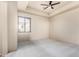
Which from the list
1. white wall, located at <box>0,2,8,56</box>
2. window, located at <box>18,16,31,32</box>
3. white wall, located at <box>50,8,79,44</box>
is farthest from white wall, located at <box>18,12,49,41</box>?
white wall, located at <box>0,2,8,56</box>

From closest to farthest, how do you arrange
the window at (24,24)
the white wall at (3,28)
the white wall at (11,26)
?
the white wall at (3,28) → the white wall at (11,26) → the window at (24,24)

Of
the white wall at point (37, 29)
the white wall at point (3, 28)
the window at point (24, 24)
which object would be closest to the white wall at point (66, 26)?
the white wall at point (37, 29)

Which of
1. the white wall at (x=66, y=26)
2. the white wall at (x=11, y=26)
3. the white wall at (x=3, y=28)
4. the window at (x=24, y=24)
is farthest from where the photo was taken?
the window at (x=24, y=24)

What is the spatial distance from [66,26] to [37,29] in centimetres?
270

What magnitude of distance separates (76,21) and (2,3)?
4.41m

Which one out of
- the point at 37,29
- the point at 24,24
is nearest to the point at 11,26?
the point at 24,24

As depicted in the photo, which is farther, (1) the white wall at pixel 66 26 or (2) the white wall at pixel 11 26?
(1) the white wall at pixel 66 26

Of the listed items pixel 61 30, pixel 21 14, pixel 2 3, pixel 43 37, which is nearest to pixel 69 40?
pixel 61 30

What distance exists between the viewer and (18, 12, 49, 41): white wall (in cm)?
621

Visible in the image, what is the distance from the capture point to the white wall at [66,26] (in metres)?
4.77

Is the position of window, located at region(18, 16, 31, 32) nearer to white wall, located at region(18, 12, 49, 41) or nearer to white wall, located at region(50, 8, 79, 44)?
white wall, located at region(18, 12, 49, 41)

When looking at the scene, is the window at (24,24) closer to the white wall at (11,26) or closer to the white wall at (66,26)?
the white wall at (66,26)

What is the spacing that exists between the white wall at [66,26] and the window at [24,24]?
Result: 95.5 inches

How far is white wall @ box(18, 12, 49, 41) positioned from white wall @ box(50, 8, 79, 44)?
75 cm
